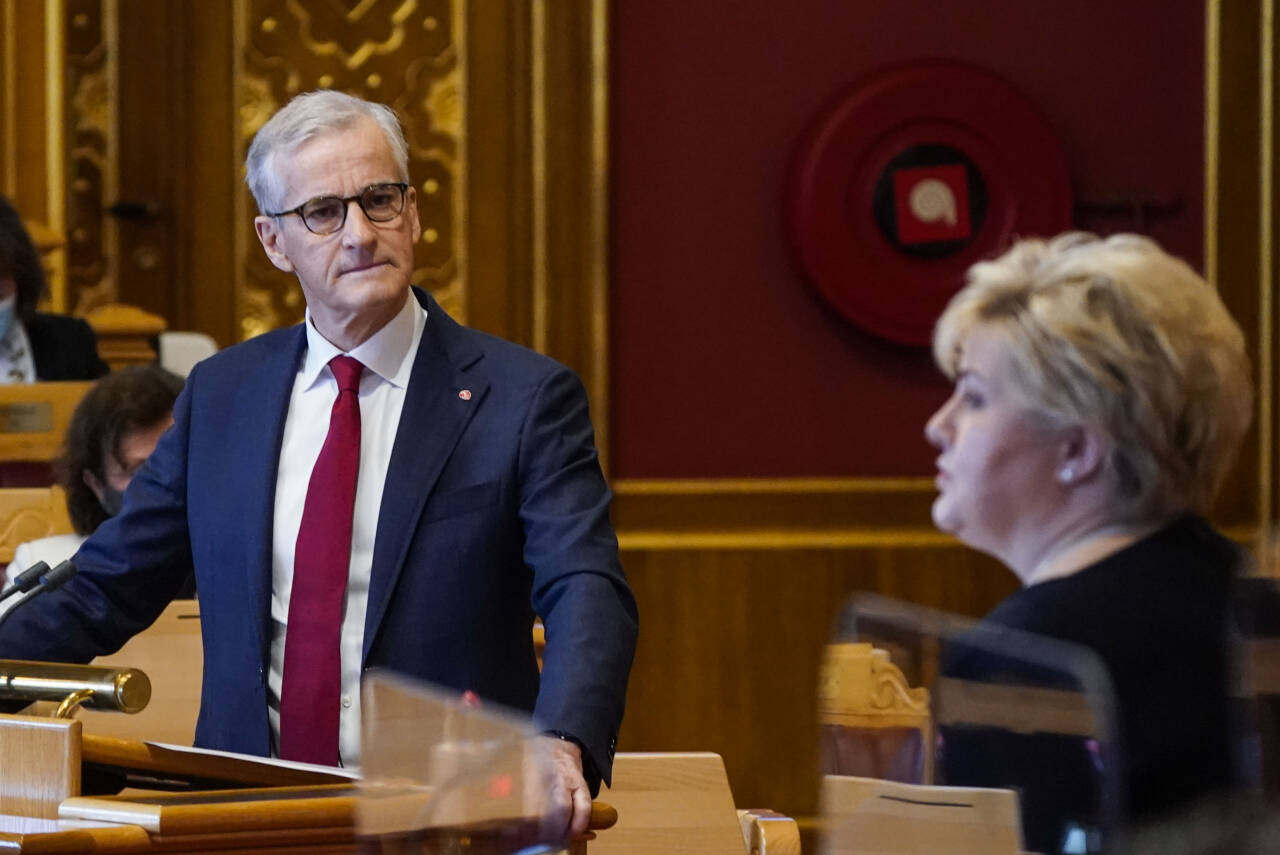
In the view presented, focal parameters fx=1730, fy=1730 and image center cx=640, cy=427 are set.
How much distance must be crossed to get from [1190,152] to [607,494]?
11.8ft

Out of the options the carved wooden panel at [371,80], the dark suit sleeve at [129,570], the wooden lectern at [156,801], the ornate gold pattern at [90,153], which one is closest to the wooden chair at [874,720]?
the wooden lectern at [156,801]

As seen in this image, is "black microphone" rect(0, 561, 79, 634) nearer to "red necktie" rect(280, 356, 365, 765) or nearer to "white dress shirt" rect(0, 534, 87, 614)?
"red necktie" rect(280, 356, 365, 765)

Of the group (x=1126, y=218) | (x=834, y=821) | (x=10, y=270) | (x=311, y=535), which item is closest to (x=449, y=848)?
(x=834, y=821)

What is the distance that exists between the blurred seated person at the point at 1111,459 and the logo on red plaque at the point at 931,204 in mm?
3816

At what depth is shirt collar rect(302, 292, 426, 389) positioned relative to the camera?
2.01 meters

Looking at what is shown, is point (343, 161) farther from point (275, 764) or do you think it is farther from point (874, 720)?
point (874, 720)

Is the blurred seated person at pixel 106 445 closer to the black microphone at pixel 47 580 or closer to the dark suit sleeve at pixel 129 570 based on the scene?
the dark suit sleeve at pixel 129 570

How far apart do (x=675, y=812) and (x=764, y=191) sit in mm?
3048

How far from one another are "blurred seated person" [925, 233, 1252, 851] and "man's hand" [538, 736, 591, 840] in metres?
0.24

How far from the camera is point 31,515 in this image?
10.2ft

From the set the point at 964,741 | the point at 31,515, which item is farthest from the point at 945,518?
the point at 31,515

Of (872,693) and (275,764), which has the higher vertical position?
(872,693)

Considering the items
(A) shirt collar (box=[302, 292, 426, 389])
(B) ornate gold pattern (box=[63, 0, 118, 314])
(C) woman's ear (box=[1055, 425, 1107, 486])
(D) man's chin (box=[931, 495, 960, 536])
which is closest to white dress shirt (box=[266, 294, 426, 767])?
(A) shirt collar (box=[302, 292, 426, 389])

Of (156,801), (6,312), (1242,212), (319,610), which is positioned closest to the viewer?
(156,801)
